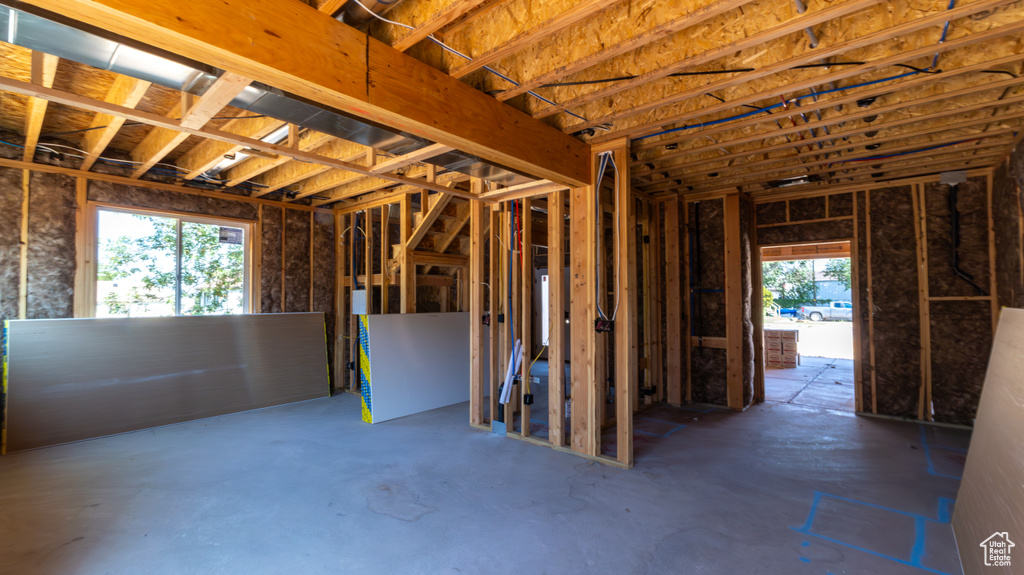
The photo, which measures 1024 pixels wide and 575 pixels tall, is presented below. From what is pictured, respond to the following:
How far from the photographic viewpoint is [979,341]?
4.75 meters

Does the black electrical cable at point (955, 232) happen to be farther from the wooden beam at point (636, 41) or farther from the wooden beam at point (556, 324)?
the wooden beam at point (636, 41)

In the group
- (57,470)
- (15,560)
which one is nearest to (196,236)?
(57,470)

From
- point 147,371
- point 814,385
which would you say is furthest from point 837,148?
point 147,371

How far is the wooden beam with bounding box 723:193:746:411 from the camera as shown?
218 inches

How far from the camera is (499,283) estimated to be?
4.66m

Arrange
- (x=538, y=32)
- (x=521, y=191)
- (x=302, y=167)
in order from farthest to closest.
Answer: (x=302, y=167), (x=521, y=191), (x=538, y=32)

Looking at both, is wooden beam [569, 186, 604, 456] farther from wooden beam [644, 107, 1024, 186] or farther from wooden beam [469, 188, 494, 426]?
wooden beam [644, 107, 1024, 186]

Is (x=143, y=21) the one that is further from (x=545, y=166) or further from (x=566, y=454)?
(x=566, y=454)

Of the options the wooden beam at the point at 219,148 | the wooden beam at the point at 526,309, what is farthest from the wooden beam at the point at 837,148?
the wooden beam at the point at 219,148

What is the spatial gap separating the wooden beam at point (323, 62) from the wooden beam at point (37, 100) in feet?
2.94

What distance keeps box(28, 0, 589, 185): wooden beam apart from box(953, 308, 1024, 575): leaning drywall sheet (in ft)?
9.73

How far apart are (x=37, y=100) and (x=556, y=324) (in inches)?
168

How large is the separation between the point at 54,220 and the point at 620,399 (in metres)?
5.97

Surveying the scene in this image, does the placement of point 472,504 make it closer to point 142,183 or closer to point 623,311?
point 623,311
